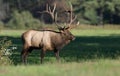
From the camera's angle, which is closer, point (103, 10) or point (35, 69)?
point (35, 69)

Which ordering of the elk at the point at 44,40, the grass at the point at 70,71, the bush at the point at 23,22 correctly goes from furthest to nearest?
the bush at the point at 23,22 → the elk at the point at 44,40 → the grass at the point at 70,71

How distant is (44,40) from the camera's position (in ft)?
79.5

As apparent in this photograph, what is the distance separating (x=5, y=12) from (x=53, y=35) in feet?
297

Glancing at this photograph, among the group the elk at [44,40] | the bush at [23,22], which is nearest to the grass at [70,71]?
the elk at [44,40]

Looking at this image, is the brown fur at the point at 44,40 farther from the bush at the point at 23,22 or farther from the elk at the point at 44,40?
the bush at the point at 23,22

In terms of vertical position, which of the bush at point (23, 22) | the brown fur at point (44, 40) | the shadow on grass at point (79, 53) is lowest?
the bush at point (23, 22)

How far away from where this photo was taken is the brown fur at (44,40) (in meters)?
24.2

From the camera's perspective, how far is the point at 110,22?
103 m

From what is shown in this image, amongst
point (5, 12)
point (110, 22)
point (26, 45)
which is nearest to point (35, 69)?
point (26, 45)

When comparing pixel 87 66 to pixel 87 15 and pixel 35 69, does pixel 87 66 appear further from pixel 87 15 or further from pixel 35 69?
pixel 87 15

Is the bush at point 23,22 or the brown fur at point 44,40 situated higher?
the brown fur at point 44,40

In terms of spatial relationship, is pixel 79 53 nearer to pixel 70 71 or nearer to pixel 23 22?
pixel 70 71

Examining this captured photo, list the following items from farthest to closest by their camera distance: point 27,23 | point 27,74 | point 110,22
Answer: point 110,22 < point 27,23 < point 27,74

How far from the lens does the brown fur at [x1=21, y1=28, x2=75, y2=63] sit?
2422 cm
